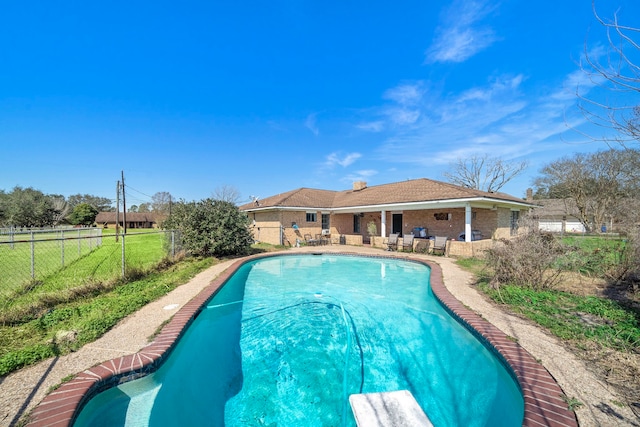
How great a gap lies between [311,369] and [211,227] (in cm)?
1041

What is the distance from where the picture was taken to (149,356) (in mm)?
3797

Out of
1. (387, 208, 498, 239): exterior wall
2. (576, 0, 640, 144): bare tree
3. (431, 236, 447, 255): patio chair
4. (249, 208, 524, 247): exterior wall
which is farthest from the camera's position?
(249, 208, 524, 247): exterior wall

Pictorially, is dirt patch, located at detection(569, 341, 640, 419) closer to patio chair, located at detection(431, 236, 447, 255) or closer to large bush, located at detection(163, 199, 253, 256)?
patio chair, located at detection(431, 236, 447, 255)

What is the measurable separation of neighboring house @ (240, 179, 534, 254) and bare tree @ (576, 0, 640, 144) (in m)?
11.4

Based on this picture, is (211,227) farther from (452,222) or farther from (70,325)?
(452,222)

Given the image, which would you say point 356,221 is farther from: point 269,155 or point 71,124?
point 71,124

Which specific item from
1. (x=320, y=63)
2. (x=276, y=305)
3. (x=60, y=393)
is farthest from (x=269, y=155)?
(x=60, y=393)

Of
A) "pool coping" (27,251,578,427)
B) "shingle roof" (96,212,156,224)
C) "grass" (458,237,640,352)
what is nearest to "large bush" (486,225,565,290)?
"grass" (458,237,640,352)

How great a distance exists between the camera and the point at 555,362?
11.7ft

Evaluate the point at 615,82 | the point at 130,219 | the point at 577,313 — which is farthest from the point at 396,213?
the point at 130,219

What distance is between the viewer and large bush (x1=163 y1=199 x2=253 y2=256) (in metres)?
13.0

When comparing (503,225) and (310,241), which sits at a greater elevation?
(503,225)

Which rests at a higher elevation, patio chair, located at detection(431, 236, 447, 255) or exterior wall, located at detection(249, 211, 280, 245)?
exterior wall, located at detection(249, 211, 280, 245)

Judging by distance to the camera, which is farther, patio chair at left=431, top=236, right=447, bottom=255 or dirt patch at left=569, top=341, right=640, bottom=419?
patio chair at left=431, top=236, right=447, bottom=255
